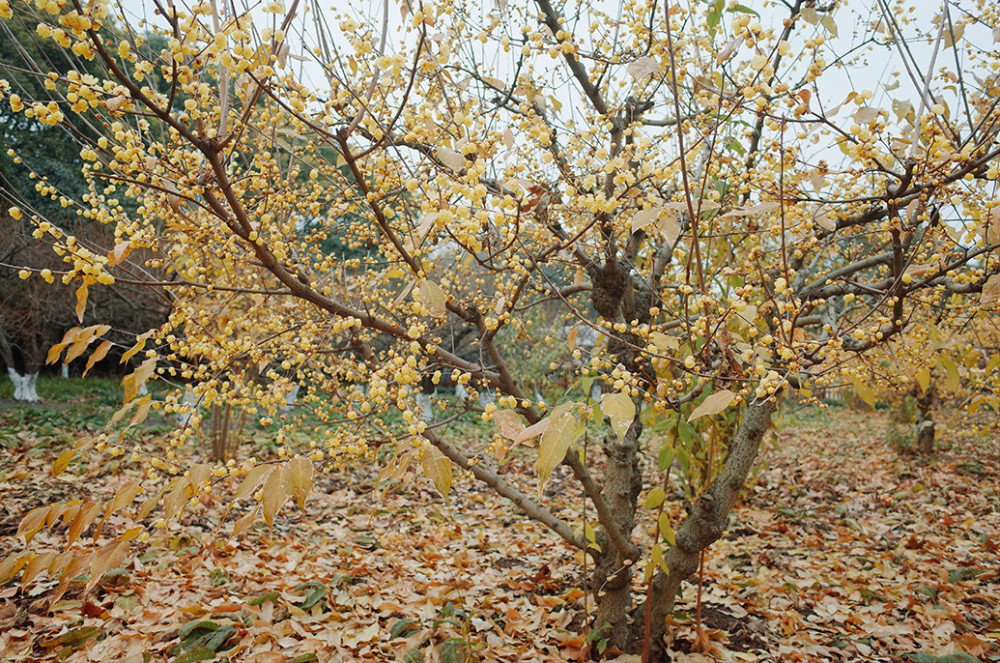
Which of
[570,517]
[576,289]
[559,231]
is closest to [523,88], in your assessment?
[559,231]

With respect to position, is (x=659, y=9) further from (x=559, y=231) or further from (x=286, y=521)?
(x=286, y=521)

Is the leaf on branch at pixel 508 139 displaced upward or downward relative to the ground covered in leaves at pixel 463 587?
upward

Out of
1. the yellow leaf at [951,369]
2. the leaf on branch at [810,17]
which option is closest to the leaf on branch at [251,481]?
the leaf on branch at [810,17]

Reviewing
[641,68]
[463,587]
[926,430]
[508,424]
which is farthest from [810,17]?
[926,430]

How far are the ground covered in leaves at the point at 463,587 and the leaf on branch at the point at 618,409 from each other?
1461 millimetres

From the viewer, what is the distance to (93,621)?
9.56 feet

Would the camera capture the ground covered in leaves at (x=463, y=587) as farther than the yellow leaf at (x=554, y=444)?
Yes

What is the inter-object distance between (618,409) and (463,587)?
109 inches

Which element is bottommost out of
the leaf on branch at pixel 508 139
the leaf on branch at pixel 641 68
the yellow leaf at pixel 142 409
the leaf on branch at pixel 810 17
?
the yellow leaf at pixel 142 409

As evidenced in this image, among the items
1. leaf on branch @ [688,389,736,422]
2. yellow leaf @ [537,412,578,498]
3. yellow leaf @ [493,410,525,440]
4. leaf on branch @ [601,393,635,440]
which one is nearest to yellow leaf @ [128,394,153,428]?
yellow leaf @ [493,410,525,440]

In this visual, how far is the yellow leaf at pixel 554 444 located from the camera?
117 centimetres

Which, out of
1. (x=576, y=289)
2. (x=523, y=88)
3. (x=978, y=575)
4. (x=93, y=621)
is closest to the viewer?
(x=523, y=88)

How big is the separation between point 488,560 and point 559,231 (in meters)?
2.48

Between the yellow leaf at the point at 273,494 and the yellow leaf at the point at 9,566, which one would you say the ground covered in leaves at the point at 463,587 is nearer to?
the yellow leaf at the point at 9,566
